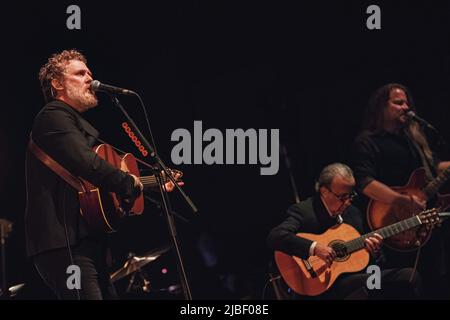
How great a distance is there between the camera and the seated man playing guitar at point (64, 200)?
3.82m

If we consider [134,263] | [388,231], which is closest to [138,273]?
[134,263]

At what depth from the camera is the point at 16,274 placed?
4.75m

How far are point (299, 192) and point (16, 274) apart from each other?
221 centimetres

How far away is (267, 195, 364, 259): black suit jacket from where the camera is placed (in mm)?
5000

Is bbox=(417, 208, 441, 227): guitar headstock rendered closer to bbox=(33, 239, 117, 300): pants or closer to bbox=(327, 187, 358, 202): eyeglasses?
bbox=(327, 187, 358, 202): eyeglasses

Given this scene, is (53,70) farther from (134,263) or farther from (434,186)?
(434,186)

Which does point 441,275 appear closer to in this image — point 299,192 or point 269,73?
point 299,192

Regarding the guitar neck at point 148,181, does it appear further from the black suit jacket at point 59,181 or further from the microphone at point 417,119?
the microphone at point 417,119

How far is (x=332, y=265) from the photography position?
5055 millimetres

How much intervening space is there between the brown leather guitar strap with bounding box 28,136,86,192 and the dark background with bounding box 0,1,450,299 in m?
0.87

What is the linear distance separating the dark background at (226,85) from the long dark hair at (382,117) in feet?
0.25

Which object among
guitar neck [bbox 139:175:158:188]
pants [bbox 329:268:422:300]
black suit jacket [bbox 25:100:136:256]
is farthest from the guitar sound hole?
black suit jacket [bbox 25:100:136:256]
